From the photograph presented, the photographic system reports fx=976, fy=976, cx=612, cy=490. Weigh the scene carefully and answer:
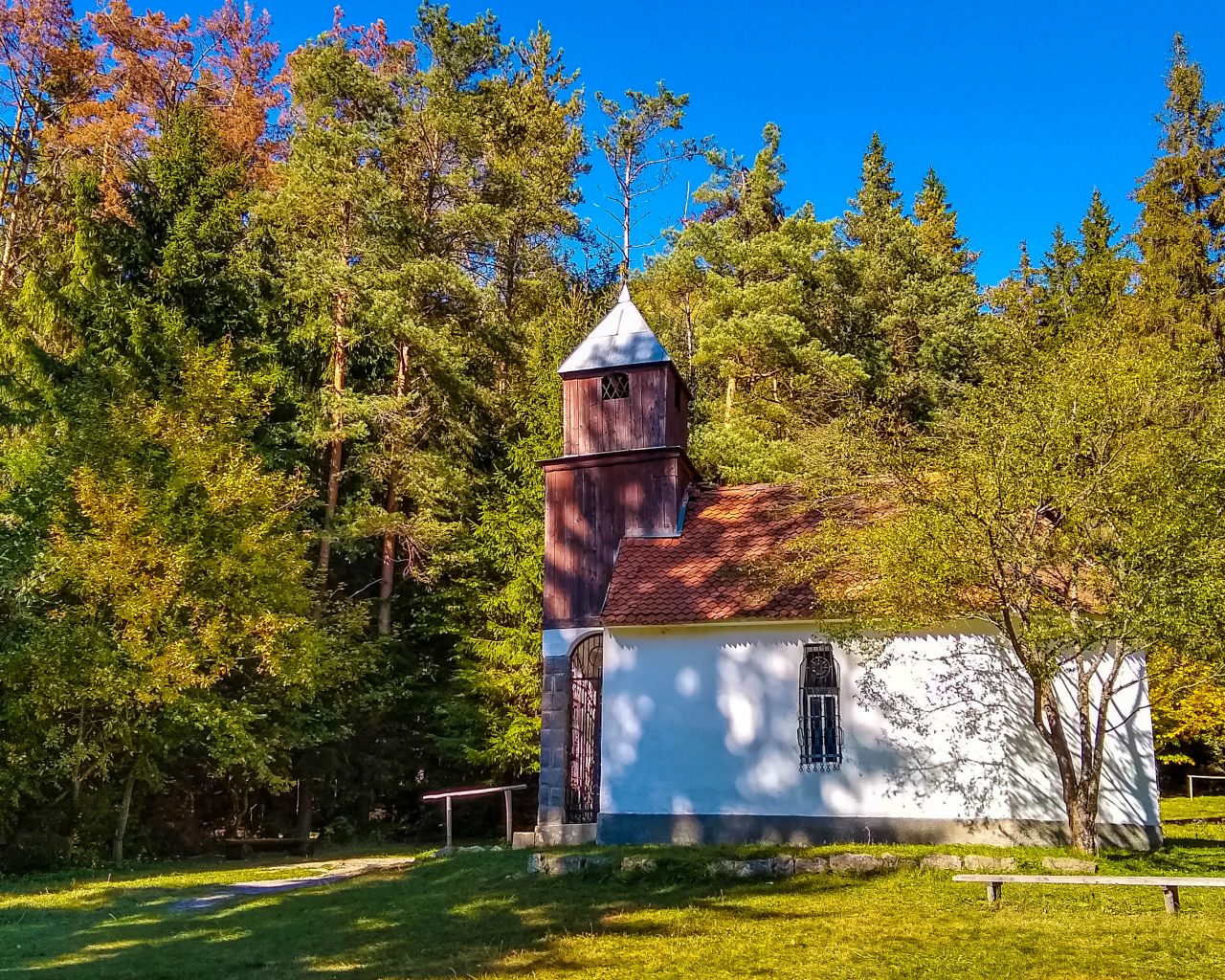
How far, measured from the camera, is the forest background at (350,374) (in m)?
16.0

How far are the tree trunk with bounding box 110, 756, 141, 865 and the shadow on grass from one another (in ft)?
14.5

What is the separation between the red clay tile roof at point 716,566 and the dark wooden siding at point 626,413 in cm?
152

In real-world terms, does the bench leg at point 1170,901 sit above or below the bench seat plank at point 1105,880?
below

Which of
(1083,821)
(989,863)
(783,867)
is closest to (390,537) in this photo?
(783,867)

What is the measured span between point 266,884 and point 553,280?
1673 centimetres

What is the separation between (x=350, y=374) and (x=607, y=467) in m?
9.62

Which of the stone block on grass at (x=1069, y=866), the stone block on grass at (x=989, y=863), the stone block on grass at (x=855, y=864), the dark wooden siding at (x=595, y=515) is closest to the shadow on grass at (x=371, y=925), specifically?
the stone block on grass at (x=855, y=864)

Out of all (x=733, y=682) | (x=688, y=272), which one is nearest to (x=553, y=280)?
(x=688, y=272)

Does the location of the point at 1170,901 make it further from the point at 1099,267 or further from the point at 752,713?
the point at 1099,267

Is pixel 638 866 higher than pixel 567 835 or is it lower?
higher

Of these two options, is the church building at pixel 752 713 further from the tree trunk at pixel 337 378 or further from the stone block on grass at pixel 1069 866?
the tree trunk at pixel 337 378

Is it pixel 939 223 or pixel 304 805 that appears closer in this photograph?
pixel 304 805

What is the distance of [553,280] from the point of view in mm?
25688

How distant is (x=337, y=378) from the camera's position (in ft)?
74.8
